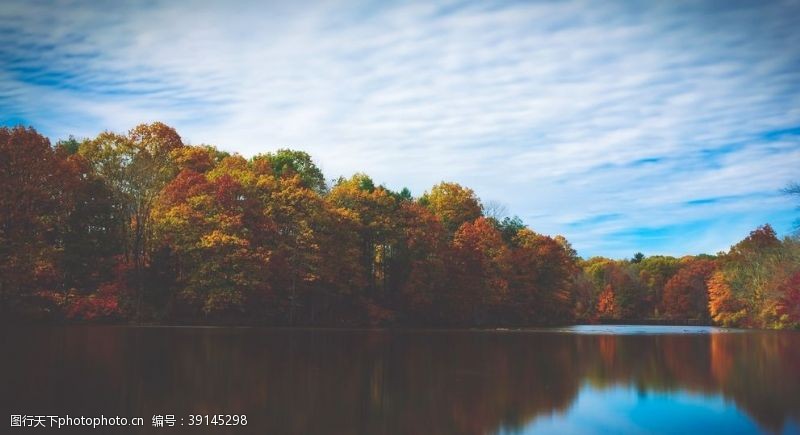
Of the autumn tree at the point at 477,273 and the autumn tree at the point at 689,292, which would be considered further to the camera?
the autumn tree at the point at 689,292

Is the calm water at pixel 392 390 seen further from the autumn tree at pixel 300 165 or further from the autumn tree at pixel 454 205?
the autumn tree at pixel 454 205

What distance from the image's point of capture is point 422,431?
1220 centimetres

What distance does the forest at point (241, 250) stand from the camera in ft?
161

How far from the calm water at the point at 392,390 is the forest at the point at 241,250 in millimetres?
23521

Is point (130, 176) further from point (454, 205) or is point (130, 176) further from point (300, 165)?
point (454, 205)

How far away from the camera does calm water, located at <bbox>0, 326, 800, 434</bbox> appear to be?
1315cm

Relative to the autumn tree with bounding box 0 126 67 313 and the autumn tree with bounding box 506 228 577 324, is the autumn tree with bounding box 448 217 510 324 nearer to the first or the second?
the autumn tree with bounding box 506 228 577 324

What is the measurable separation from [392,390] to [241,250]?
3843cm

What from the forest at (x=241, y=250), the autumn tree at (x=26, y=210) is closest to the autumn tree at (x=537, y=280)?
the forest at (x=241, y=250)

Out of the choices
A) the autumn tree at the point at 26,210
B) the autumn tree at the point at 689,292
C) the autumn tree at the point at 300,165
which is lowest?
the autumn tree at the point at 689,292

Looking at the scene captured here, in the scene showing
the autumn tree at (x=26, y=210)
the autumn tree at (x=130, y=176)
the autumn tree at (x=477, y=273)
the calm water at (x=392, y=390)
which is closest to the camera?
the calm water at (x=392, y=390)

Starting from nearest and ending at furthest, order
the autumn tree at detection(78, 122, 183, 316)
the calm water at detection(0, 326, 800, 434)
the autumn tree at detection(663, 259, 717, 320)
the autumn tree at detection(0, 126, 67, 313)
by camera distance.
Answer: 1. the calm water at detection(0, 326, 800, 434)
2. the autumn tree at detection(0, 126, 67, 313)
3. the autumn tree at detection(78, 122, 183, 316)
4. the autumn tree at detection(663, 259, 717, 320)

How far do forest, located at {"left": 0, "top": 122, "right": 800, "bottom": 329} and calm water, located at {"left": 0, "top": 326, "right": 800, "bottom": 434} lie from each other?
77.2 ft

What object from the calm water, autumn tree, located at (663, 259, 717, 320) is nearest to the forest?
the calm water
